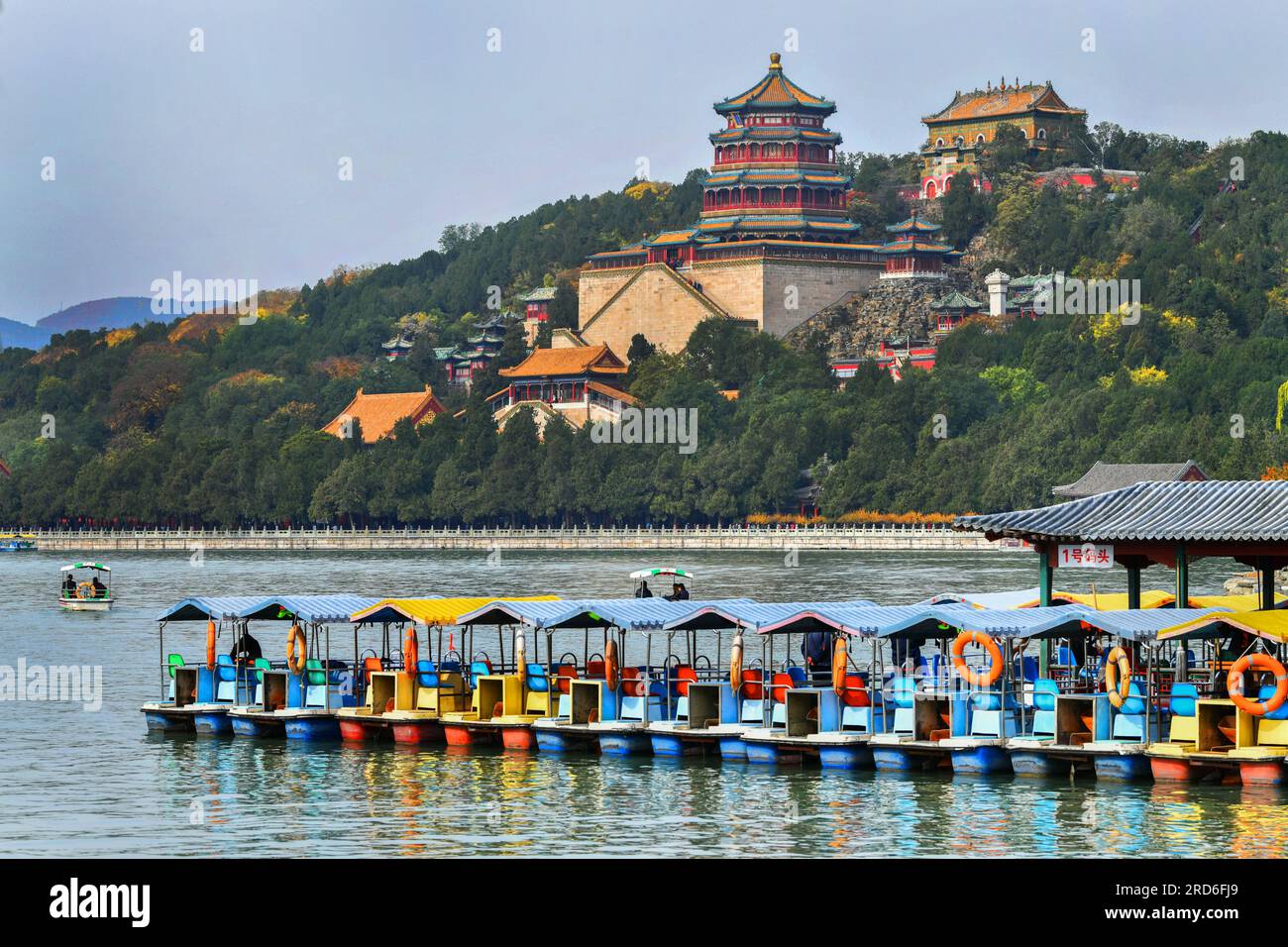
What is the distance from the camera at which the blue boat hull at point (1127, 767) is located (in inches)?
1293

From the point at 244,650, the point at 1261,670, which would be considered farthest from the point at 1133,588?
the point at 244,650

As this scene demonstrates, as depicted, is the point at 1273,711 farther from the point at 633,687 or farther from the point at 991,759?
the point at 633,687

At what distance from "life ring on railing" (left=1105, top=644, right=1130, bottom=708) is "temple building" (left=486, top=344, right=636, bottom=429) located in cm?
14041

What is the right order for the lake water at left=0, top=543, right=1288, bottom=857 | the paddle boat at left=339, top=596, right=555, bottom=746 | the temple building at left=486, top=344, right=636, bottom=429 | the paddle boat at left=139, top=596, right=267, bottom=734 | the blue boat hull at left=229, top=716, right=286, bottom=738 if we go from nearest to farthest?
the lake water at left=0, top=543, right=1288, bottom=857 < the paddle boat at left=339, top=596, right=555, bottom=746 < the blue boat hull at left=229, top=716, right=286, bottom=738 < the paddle boat at left=139, top=596, right=267, bottom=734 < the temple building at left=486, top=344, right=636, bottom=429

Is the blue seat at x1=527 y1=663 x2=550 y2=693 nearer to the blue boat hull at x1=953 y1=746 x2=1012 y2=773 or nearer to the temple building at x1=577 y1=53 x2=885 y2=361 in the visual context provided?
the blue boat hull at x1=953 y1=746 x2=1012 y2=773

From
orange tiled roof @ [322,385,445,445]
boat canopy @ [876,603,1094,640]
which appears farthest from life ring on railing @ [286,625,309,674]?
orange tiled roof @ [322,385,445,445]

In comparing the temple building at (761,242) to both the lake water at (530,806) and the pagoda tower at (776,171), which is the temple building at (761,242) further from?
the lake water at (530,806)

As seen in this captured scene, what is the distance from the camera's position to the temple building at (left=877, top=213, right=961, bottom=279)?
188750mm

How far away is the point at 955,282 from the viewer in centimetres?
19250

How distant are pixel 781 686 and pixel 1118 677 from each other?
512 centimetres

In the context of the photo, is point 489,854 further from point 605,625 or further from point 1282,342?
point 1282,342

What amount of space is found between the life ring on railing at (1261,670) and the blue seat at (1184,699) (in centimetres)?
105
